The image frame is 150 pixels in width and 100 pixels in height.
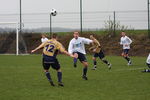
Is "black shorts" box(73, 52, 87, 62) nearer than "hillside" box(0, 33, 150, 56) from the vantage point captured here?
Yes

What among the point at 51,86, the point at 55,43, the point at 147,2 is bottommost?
Answer: the point at 51,86

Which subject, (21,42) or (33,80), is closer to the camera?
(33,80)

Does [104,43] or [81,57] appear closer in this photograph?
[81,57]

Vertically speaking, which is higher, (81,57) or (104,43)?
(104,43)

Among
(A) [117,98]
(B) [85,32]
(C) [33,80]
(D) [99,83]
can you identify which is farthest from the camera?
(B) [85,32]

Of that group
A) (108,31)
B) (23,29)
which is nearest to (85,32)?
→ (108,31)

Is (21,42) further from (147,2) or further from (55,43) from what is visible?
(55,43)

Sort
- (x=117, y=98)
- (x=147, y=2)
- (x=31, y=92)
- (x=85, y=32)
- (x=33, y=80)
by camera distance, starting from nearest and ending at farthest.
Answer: (x=117, y=98) < (x=31, y=92) < (x=33, y=80) < (x=147, y=2) < (x=85, y=32)

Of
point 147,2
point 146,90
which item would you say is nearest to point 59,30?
point 147,2

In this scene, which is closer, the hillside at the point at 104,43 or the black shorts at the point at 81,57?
the black shorts at the point at 81,57

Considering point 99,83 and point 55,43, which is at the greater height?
point 55,43

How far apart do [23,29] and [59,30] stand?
396cm

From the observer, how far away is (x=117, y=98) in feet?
35.1

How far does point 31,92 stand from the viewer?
11.9 m
